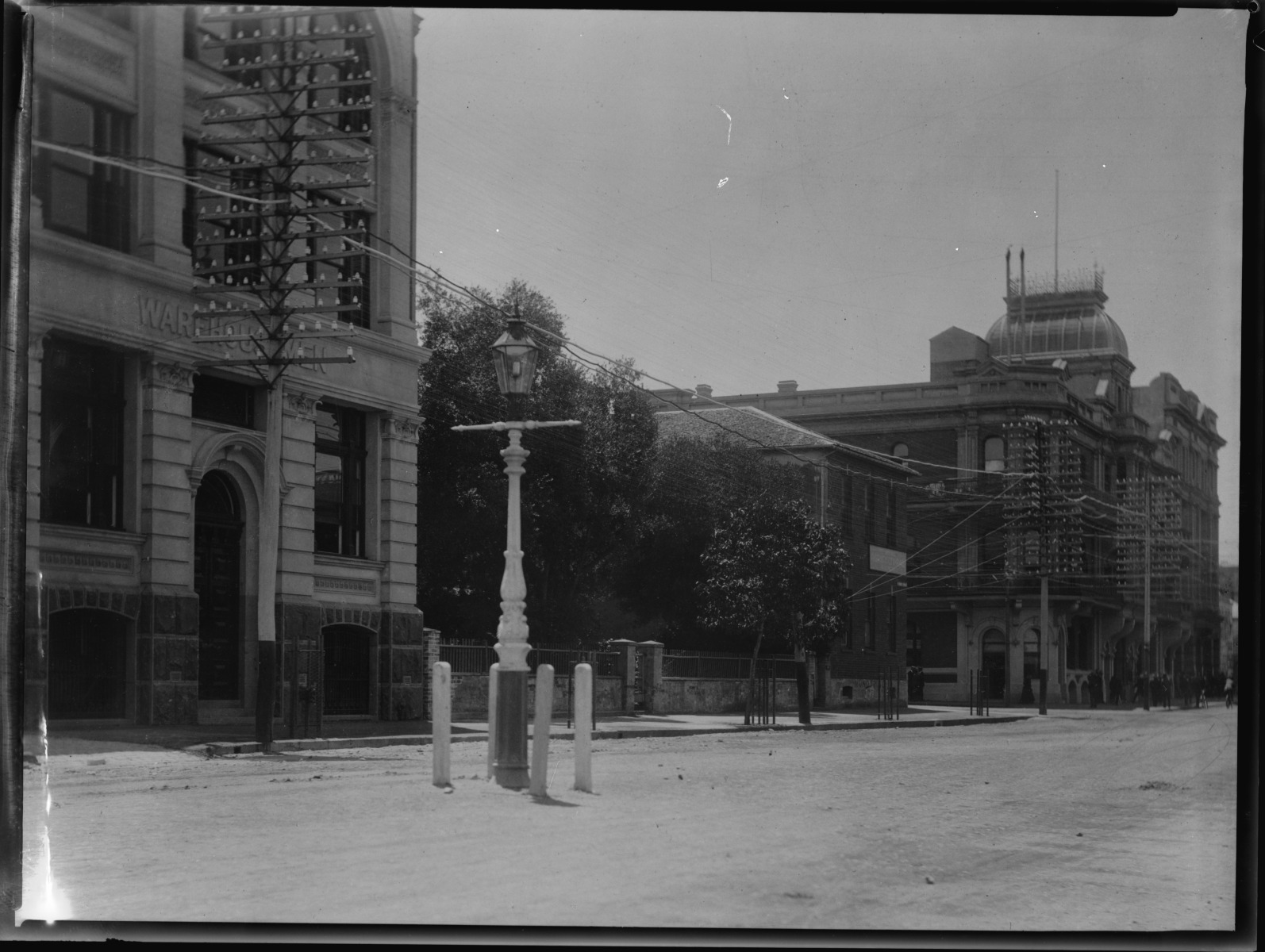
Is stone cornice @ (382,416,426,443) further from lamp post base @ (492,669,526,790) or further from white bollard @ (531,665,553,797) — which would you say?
white bollard @ (531,665,553,797)

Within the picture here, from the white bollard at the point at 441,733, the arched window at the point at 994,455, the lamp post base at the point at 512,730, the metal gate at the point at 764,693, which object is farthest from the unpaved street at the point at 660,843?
the metal gate at the point at 764,693

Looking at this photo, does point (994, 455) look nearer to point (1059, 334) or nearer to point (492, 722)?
point (1059, 334)

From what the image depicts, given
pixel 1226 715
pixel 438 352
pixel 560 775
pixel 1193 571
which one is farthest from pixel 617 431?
pixel 1226 715

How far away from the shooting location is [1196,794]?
10273 mm

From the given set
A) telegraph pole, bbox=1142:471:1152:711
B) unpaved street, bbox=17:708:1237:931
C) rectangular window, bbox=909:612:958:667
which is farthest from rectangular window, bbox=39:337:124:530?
telegraph pole, bbox=1142:471:1152:711

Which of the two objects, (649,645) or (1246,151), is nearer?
(1246,151)

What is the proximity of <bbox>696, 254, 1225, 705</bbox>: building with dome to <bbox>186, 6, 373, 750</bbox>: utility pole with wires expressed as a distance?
411cm

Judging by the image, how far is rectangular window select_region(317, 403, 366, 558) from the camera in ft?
47.4

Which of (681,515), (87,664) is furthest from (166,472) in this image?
(681,515)

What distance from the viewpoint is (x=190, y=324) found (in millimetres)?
13883

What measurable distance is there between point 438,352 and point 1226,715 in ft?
27.1

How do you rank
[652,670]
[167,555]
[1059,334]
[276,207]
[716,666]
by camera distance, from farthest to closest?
[716,666], [652,670], [276,207], [167,555], [1059,334]

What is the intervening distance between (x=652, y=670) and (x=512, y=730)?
5.86 meters

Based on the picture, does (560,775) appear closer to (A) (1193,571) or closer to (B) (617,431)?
(B) (617,431)
